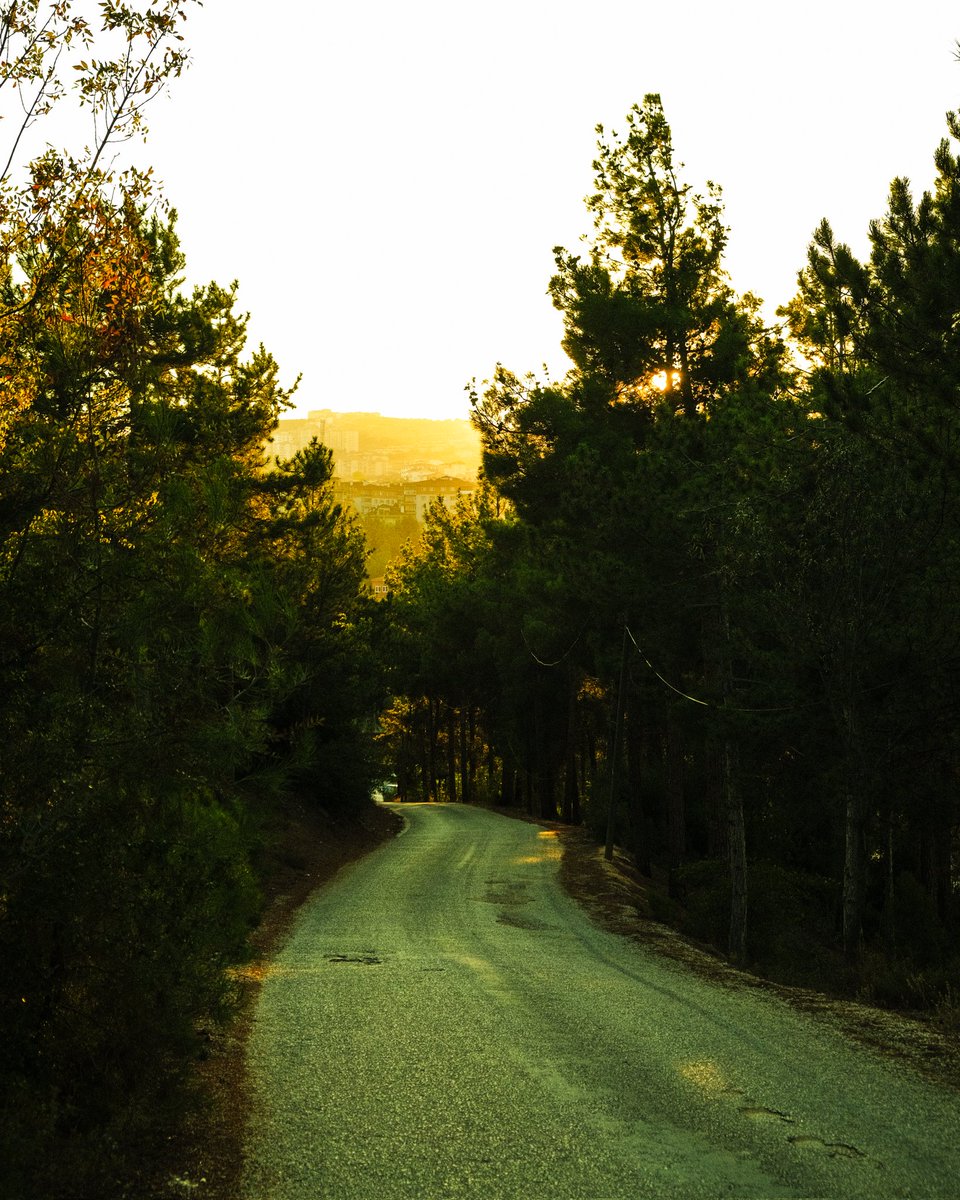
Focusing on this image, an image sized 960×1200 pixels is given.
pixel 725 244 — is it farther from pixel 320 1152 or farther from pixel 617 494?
pixel 320 1152

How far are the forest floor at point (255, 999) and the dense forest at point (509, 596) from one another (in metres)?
0.32

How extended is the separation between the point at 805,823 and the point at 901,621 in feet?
24.2

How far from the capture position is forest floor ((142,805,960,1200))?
5750mm

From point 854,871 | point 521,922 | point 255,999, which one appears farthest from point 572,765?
point 255,999

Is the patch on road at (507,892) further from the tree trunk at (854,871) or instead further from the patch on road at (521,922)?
the tree trunk at (854,871)

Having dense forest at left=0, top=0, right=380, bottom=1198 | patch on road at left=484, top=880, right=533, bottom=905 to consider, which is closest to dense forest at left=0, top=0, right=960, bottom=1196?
dense forest at left=0, top=0, right=380, bottom=1198

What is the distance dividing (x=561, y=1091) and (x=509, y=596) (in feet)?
120

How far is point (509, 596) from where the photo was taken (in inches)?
1718

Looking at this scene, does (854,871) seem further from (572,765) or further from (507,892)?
(572,765)

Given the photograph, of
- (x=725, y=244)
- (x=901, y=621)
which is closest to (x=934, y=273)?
(x=901, y=621)

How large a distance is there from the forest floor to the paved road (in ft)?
0.70

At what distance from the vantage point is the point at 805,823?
71.7 ft

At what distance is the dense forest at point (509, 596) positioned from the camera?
18.9 ft

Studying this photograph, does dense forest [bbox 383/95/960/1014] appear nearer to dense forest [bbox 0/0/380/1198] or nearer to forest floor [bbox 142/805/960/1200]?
forest floor [bbox 142/805/960/1200]
